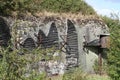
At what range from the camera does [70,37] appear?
1980cm

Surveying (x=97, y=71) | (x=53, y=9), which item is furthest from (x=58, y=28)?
(x=97, y=71)

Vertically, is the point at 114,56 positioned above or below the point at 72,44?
above

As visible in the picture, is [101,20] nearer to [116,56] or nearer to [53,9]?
[53,9]

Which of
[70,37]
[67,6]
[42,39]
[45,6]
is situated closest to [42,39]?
[42,39]

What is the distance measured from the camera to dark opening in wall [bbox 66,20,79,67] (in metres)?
19.4

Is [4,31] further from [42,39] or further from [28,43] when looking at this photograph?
[42,39]

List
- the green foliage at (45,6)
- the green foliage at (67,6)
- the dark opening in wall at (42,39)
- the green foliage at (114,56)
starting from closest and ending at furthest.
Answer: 1. the green foliage at (114,56)
2. the green foliage at (45,6)
3. the dark opening in wall at (42,39)
4. the green foliage at (67,6)

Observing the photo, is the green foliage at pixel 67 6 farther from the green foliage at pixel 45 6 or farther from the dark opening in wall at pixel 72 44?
the dark opening in wall at pixel 72 44

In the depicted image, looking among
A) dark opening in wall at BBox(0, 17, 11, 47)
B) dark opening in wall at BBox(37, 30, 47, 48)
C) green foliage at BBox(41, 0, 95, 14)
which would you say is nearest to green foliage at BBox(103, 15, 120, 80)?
dark opening in wall at BBox(0, 17, 11, 47)

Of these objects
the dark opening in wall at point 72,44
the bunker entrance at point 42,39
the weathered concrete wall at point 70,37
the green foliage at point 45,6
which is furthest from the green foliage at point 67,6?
the bunker entrance at point 42,39

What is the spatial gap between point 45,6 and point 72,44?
85.4 inches

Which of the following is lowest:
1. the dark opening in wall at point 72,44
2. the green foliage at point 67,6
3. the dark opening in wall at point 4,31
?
the dark opening in wall at point 72,44

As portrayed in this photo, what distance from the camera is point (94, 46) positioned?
20.5 meters

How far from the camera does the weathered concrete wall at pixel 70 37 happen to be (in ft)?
58.6
